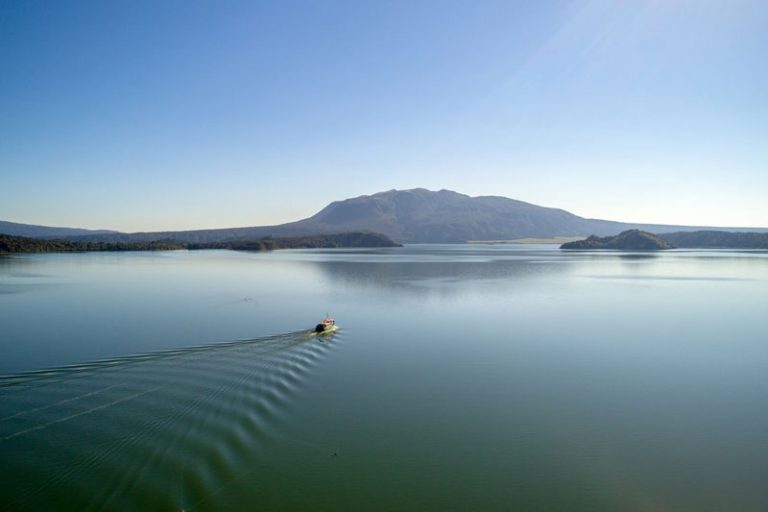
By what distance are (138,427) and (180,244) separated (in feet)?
430

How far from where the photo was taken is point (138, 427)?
28.2ft

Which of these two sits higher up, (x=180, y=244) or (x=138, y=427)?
(x=180, y=244)

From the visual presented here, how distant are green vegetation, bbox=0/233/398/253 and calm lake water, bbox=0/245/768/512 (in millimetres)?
85655

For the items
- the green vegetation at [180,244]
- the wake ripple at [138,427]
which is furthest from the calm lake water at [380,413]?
the green vegetation at [180,244]

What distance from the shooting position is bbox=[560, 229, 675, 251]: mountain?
4695 inches

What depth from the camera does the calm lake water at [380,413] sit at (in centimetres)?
690

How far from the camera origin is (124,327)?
18.2 m

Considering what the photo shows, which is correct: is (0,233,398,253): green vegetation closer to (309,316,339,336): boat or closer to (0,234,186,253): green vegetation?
(0,234,186,253): green vegetation

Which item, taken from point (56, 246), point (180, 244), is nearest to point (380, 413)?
point (56, 246)

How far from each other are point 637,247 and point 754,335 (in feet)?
383

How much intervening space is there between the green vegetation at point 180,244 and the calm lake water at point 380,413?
85655 mm

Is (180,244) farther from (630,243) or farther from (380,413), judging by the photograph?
(380,413)

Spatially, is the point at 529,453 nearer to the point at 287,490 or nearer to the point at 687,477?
the point at 687,477

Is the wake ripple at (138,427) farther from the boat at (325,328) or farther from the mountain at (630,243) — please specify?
the mountain at (630,243)
